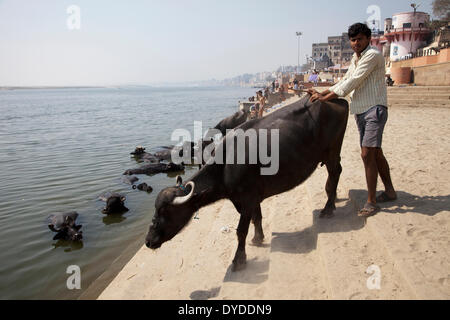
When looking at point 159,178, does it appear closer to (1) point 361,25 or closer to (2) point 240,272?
(2) point 240,272

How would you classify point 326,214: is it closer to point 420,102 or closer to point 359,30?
point 359,30

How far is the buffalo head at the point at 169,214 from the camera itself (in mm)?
4004

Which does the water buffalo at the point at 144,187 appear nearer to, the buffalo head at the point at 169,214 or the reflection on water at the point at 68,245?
the reflection on water at the point at 68,245

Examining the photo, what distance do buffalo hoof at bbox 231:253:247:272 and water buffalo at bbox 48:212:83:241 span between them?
4385mm

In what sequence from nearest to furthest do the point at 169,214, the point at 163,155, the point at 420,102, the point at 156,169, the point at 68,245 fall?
the point at 169,214 < the point at 68,245 < the point at 156,169 < the point at 163,155 < the point at 420,102

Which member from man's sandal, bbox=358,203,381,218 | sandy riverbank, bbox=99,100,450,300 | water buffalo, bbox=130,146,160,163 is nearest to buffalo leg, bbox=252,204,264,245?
sandy riverbank, bbox=99,100,450,300

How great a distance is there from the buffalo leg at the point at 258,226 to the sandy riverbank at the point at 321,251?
0.12 meters

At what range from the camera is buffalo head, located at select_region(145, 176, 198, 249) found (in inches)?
158

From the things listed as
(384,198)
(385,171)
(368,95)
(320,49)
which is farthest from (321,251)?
(320,49)

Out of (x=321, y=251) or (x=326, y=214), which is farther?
(x=326, y=214)

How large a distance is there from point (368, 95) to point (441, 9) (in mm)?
43891

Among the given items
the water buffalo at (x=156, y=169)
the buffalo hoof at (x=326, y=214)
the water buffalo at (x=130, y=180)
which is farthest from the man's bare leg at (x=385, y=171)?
the water buffalo at (x=156, y=169)

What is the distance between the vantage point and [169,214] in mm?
4051

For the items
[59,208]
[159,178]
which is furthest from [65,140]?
[59,208]
